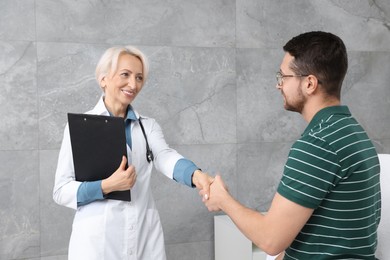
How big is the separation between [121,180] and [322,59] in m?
0.86

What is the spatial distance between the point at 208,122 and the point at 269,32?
0.76 m

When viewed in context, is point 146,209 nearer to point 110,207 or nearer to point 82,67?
point 110,207

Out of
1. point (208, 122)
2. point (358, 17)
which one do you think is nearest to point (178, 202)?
point (208, 122)

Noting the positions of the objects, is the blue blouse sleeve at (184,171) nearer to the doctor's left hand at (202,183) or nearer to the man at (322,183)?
the doctor's left hand at (202,183)

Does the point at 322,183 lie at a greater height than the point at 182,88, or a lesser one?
lesser

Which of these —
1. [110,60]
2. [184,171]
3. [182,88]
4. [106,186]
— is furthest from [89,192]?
[182,88]

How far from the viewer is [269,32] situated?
3447 mm

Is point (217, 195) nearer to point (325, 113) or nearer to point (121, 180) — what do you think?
point (121, 180)

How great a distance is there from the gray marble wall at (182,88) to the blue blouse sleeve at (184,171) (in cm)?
108

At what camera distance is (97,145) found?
1928mm

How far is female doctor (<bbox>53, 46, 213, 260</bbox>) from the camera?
1947 millimetres

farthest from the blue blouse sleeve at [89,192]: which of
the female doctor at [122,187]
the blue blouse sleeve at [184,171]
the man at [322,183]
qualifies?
the man at [322,183]

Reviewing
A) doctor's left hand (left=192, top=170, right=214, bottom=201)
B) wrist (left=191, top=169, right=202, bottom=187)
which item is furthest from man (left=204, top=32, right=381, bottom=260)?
wrist (left=191, top=169, right=202, bottom=187)

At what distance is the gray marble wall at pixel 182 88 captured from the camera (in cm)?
296
